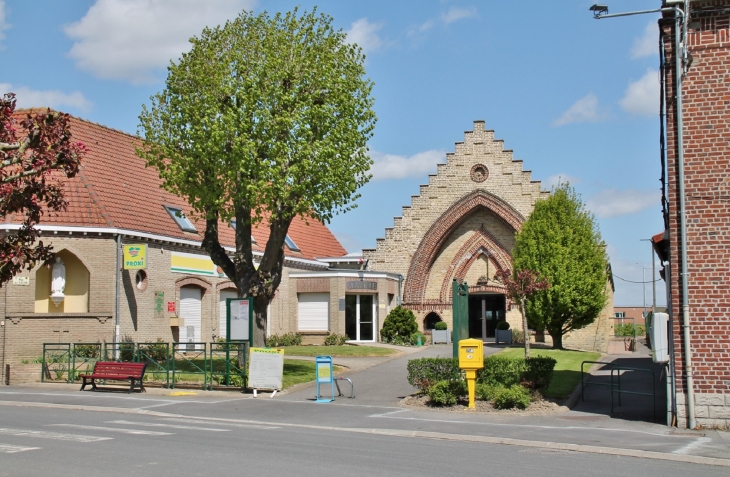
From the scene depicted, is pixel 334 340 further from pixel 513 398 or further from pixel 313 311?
pixel 513 398

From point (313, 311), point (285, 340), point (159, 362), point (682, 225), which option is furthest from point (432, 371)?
point (313, 311)

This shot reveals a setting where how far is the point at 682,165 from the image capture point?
1525 centimetres

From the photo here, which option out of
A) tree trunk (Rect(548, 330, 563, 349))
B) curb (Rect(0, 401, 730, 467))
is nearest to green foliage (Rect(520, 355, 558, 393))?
curb (Rect(0, 401, 730, 467))

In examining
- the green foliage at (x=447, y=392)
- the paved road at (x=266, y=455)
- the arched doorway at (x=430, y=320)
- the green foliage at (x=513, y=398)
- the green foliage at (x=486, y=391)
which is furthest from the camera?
the arched doorway at (x=430, y=320)

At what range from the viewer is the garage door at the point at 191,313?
100.0 ft

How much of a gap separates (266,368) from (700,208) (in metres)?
11.6

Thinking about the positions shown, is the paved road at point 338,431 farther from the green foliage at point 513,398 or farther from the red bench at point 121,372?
the red bench at point 121,372

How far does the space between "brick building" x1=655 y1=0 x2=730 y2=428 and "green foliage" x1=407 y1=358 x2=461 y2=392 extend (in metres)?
5.60

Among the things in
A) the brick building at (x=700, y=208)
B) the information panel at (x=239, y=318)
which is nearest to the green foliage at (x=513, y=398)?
the brick building at (x=700, y=208)

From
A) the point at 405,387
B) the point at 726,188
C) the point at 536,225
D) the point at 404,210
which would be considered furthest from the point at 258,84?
the point at 404,210

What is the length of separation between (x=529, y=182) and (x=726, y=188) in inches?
1003

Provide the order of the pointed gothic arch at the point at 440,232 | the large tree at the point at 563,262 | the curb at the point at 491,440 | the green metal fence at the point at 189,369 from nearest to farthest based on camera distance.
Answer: the curb at the point at 491,440, the green metal fence at the point at 189,369, the large tree at the point at 563,262, the pointed gothic arch at the point at 440,232

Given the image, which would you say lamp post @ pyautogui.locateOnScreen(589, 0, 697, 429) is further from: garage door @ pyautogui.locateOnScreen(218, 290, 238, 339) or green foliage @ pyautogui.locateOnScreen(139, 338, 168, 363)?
garage door @ pyautogui.locateOnScreen(218, 290, 238, 339)

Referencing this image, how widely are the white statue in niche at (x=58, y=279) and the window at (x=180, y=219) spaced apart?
5.43 metres
